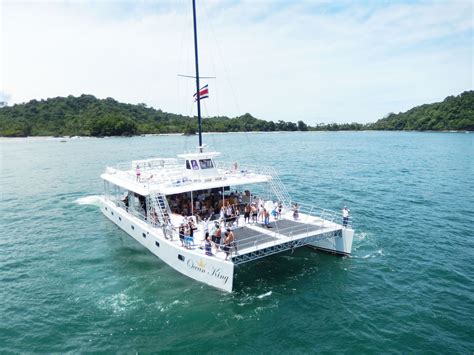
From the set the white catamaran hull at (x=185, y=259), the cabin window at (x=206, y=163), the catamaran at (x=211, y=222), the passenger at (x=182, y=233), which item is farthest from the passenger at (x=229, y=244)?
the cabin window at (x=206, y=163)

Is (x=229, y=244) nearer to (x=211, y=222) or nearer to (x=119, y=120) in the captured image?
(x=211, y=222)

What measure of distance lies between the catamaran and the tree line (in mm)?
129207

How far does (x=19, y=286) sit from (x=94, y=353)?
7.53 meters

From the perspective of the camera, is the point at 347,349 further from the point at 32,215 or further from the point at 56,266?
the point at 32,215

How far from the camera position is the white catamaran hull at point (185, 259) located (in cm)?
1481

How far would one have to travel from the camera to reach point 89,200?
34.0 meters

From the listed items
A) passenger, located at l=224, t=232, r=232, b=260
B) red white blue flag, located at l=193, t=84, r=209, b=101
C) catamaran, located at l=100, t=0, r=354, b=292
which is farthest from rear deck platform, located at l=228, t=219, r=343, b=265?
red white blue flag, located at l=193, t=84, r=209, b=101

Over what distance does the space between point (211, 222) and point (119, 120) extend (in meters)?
138

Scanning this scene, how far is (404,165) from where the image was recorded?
55.1 meters

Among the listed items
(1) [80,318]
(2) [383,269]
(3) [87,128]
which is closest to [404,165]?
(2) [383,269]

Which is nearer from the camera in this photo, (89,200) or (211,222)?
(211,222)

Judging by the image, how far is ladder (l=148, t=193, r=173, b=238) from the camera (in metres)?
17.6

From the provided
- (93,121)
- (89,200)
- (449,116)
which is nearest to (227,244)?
(89,200)

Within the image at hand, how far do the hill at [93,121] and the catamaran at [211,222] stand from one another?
12833cm
